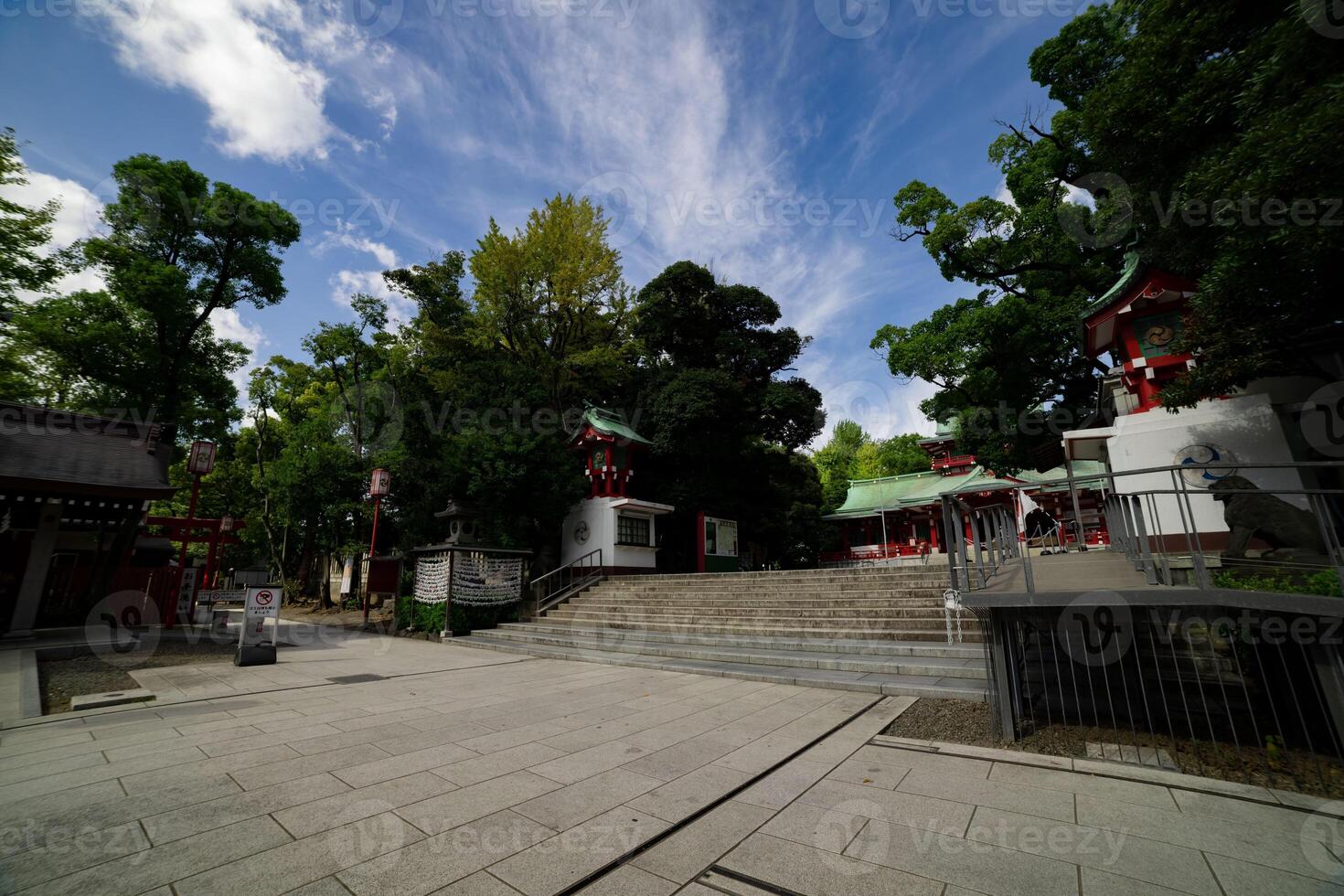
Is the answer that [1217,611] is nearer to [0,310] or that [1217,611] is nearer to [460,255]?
[0,310]

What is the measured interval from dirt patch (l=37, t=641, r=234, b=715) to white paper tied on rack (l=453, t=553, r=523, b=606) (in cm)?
462

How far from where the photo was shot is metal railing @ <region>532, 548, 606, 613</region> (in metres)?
15.6

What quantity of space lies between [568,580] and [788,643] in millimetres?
10676

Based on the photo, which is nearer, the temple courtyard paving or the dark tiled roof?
the temple courtyard paving

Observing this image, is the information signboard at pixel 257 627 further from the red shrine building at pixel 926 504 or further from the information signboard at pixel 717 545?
the red shrine building at pixel 926 504

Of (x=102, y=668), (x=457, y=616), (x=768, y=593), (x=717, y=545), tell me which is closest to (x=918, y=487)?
(x=717, y=545)

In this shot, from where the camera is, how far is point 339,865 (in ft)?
8.50

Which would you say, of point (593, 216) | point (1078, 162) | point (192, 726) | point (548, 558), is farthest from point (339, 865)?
point (593, 216)

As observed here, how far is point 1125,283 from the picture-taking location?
11227mm

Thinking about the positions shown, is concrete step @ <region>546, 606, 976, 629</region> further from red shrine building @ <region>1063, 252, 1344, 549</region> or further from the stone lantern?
red shrine building @ <region>1063, 252, 1344, 549</region>

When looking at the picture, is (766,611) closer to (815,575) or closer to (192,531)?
(815,575)

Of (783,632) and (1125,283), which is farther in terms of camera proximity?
(1125,283)

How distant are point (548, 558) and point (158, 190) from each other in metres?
16.6

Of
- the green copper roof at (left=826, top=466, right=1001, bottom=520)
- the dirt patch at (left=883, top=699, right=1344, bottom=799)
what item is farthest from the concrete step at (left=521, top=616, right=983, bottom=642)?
the green copper roof at (left=826, top=466, right=1001, bottom=520)
